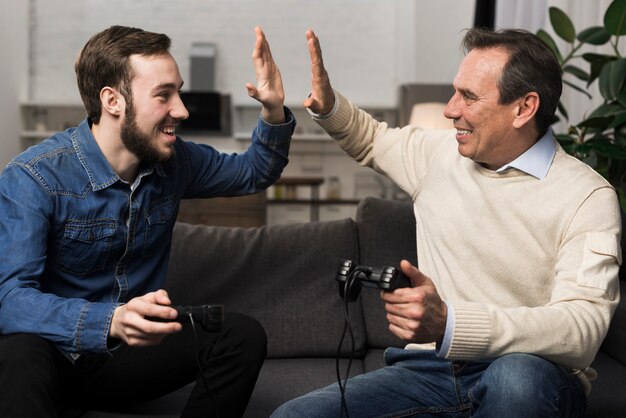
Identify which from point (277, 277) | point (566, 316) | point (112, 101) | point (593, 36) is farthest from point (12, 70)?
point (566, 316)

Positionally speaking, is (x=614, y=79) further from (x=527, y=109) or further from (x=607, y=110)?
(x=527, y=109)

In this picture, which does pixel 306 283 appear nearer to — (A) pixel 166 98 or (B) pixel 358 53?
(A) pixel 166 98

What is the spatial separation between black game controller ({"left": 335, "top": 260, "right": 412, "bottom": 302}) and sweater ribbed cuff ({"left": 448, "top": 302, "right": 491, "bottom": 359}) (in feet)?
0.35

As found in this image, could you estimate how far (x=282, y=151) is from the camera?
7.04ft

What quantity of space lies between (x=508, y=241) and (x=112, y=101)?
0.94 meters

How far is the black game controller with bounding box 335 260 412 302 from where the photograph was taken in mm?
1448

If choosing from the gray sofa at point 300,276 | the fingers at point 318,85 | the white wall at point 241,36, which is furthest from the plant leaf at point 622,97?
the white wall at point 241,36

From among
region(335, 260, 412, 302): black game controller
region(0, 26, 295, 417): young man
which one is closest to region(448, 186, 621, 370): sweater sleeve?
region(335, 260, 412, 302): black game controller

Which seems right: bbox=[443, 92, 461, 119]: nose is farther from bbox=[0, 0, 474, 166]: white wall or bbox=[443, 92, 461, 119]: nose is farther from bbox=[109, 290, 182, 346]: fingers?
bbox=[0, 0, 474, 166]: white wall

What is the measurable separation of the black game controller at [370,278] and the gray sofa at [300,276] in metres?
0.80

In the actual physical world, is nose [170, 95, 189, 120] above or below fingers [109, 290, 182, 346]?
above

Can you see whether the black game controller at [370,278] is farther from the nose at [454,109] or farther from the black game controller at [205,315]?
the nose at [454,109]

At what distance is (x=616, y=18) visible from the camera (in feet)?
9.71

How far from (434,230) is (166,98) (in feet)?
2.23
